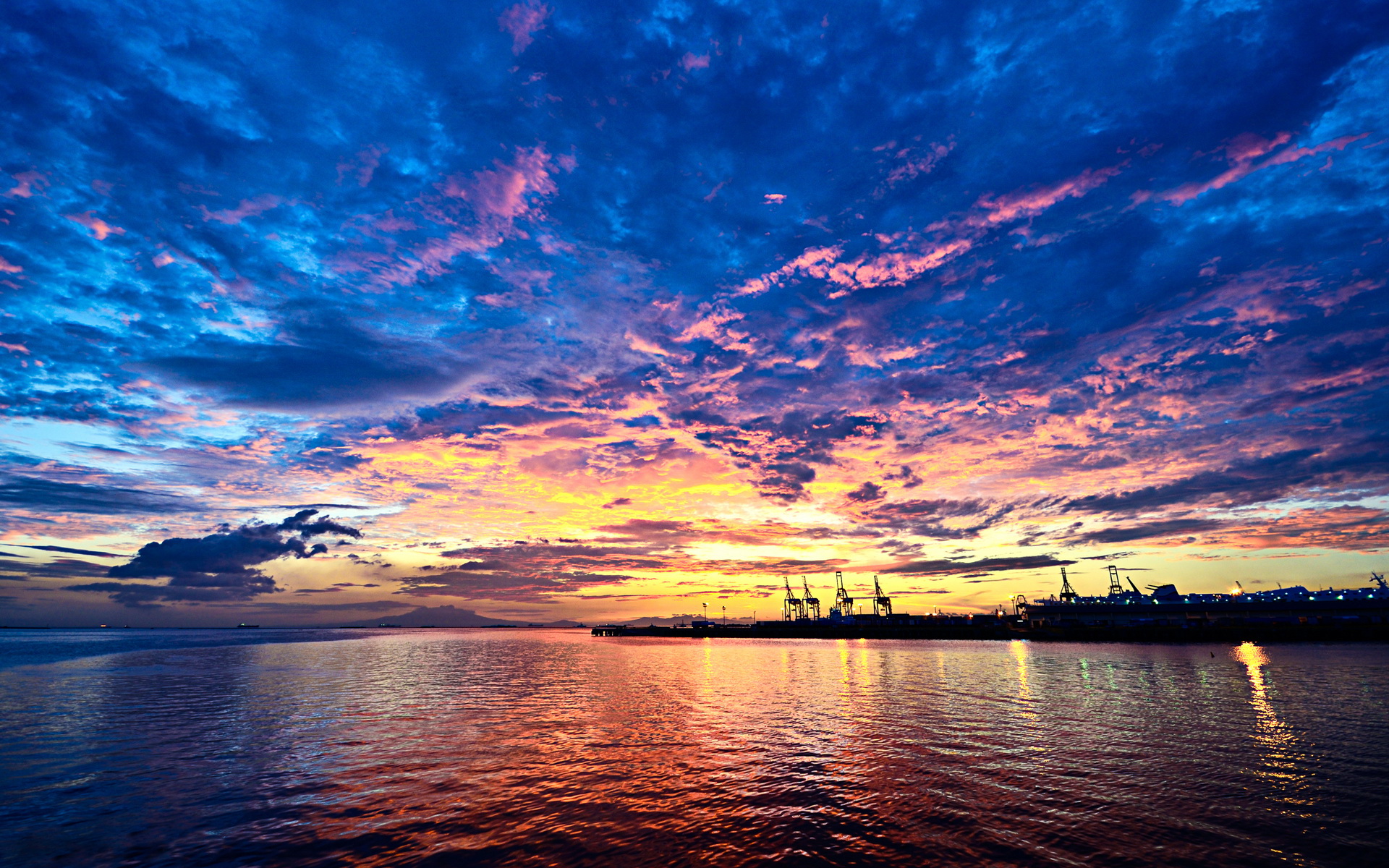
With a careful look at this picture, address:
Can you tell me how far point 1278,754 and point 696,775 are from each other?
2896 cm

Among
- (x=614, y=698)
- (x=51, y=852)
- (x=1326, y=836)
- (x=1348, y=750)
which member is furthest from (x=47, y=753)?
(x=1348, y=750)

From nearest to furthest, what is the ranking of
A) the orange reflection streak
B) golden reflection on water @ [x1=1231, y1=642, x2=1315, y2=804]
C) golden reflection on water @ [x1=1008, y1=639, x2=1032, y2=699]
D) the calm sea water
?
the calm sea water → golden reflection on water @ [x1=1231, y1=642, x2=1315, y2=804] → the orange reflection streak → golden reflection on water @ [x1=1008, y1=639, x2=1032, y2=699]

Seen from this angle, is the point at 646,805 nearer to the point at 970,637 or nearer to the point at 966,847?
the point at 966,847

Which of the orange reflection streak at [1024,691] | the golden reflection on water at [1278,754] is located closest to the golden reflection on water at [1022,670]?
the orange reflection streak at [1024,691]

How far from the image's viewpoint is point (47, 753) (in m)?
28.5

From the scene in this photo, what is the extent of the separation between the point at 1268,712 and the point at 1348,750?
12.6 meters

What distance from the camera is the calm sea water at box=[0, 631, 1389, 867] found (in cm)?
1791

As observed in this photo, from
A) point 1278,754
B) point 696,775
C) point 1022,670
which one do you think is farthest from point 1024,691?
point 696,775

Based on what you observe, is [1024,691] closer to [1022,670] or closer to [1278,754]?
[1022,670]

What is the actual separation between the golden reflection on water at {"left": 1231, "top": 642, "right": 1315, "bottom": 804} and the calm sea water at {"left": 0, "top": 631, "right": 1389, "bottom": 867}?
164 mm

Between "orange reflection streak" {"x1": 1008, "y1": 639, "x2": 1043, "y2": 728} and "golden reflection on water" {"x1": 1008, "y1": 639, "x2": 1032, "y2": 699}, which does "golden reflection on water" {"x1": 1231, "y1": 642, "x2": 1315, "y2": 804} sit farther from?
"golden reflection on water" {"x1": 1008, "y1": 639, "x2": 1032, "y2": 699}

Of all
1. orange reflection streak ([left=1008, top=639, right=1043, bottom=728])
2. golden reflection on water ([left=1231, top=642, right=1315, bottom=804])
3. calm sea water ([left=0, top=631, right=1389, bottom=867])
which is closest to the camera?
calm sea water ([left=0, top=631, right=1389, bottom=867])

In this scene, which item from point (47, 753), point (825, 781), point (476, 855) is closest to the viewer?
point (476, 855)

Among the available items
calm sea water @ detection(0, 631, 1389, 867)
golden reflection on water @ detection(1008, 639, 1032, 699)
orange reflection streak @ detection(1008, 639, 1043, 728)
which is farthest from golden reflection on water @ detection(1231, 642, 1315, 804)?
golden reflection on water @ detection(1008, 639, 1032, 699)
